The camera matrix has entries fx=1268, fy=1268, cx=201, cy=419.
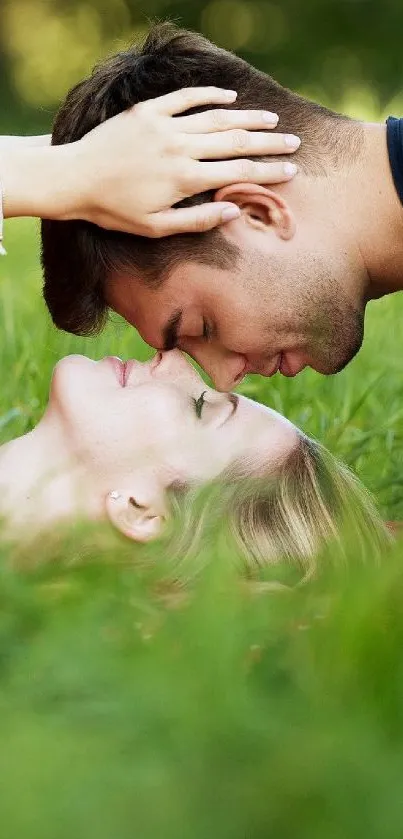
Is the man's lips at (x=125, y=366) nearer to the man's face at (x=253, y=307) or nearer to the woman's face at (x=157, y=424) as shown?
the woman's face at (x=157, y=424)

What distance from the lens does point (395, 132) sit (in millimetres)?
2441

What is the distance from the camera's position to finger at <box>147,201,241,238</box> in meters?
2.21

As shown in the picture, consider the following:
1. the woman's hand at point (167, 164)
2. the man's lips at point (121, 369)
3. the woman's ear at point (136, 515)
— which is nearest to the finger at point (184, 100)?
the woman's hand at point (167, 164)

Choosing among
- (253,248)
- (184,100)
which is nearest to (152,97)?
(184,100)

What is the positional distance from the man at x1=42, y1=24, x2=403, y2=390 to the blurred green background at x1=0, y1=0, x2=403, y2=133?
27.0ft

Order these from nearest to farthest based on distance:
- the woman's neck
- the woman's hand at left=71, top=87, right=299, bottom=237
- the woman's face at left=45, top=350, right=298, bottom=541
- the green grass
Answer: the green grass
the woman's neck
the woman's face at left=45, top=350, right=298, bottom=541
the woman's hand at left=71, top=87, right=299, bottom=237

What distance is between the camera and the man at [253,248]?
2262 millimetres

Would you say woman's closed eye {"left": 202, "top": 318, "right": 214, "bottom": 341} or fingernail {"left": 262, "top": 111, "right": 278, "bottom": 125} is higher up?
fingernail {"left": 262, "top": 111, "right": 278, "bottom": 125}

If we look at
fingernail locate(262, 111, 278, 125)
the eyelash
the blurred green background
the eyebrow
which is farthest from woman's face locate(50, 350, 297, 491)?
the blurred green background

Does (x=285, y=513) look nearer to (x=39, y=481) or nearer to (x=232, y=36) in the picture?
(x=39, y=481)

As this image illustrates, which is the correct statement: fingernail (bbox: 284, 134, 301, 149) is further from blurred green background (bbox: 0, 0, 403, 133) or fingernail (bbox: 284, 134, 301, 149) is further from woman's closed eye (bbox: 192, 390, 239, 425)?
blurred green background (bbox: 0, 0, 403, 133)

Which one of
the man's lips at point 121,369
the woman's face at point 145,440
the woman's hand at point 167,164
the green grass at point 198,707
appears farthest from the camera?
the woman's hand at point 167,164

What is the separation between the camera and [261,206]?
2.25m

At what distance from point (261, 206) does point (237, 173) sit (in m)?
0.08
